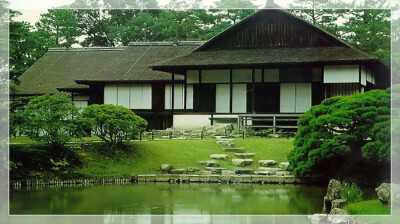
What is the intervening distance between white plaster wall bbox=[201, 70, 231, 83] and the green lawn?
15.0 feet

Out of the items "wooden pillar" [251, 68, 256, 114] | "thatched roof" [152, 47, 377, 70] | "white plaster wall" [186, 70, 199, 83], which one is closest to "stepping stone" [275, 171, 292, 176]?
"wooden pillar" [251, 68, 256, 114]

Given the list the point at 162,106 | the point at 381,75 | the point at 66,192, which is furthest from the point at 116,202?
the point at 381,75

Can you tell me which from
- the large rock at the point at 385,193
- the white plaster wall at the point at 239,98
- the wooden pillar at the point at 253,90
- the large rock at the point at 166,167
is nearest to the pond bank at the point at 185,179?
the large rock at the point at 166,167

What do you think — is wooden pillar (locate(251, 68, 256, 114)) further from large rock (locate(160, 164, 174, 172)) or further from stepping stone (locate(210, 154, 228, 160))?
large rock (locate(160, 164, 174, 172))

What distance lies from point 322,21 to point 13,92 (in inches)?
366

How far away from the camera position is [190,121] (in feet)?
61.3

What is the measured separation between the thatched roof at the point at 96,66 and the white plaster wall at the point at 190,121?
7.96ft

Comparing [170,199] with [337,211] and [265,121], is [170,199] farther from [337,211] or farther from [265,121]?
[265,121]

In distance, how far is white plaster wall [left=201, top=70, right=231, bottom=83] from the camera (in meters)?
19.7

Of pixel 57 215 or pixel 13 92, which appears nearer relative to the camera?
pixel 57 215

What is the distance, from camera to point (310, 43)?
1866 cm

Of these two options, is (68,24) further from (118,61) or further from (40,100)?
(118,61)

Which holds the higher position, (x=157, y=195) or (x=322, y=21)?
(x=322, y=21)

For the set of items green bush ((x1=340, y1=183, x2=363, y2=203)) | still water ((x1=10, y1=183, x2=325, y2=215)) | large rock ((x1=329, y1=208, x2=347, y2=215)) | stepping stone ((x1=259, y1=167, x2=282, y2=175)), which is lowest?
still water ((x1=10, y1=183, x2=325, y2=215))
